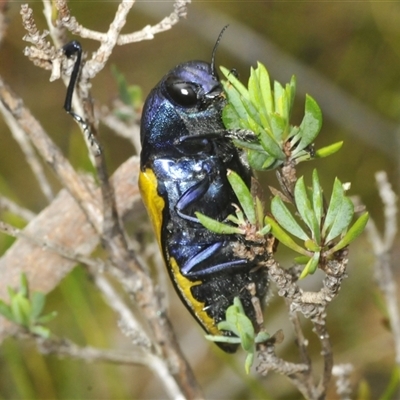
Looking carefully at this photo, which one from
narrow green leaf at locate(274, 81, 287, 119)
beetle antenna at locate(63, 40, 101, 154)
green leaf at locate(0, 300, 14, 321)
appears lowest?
green leaf at locate(0, 300, 14, 321)

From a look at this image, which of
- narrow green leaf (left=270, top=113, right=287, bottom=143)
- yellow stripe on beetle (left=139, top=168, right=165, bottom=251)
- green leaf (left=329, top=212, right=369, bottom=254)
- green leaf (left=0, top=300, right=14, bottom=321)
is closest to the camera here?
green leaf (left=329, top=212, right=369, bottom=254)

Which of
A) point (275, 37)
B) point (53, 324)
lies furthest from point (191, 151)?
point (275, 37)

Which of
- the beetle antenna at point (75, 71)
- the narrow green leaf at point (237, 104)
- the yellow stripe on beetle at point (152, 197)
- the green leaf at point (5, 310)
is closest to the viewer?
the narrow green leaf at point (237, 104)

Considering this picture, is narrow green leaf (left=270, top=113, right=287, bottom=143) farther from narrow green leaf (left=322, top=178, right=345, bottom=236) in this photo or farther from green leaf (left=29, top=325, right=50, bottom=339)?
green leaf (left=29, top=325, right=50, bottom=339)

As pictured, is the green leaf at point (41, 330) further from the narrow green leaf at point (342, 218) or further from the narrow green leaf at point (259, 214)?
the narrow green leaf at point (342, 218)

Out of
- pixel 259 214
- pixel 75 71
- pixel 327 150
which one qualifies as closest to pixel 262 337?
pixel 259 214

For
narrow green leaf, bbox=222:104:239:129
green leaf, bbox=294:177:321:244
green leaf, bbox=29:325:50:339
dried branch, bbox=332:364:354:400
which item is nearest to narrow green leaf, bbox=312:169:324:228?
green leaf, bbox=294:177:321:244

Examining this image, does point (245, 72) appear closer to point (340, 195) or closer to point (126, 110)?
point (126, 110)

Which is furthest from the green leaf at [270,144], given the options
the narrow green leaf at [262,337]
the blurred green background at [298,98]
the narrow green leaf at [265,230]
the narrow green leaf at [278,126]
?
the blurred green background at [298,98]
